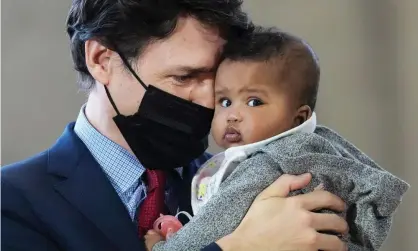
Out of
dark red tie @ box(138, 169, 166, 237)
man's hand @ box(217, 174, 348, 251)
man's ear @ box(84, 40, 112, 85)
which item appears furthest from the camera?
man's ear @ box(84, 40, 112, 85)

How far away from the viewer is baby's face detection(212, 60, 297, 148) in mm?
1436

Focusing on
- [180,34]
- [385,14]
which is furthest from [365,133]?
[180,34]

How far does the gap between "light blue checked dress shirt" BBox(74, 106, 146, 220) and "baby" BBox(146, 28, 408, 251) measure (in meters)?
0.14

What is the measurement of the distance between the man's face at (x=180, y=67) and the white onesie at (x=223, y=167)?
7.5 inches

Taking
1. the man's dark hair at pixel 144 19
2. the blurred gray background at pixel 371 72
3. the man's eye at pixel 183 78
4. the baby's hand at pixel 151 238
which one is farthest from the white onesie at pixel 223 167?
the blurred gray background at pixel 371 72

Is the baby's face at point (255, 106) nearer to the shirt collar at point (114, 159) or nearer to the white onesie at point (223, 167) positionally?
the white onesie at point (223, 167)

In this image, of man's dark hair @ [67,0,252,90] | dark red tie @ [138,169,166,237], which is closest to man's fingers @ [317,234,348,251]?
dark red tie @ [138,169,166,237]

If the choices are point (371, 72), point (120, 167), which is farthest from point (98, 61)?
point (371, 72)

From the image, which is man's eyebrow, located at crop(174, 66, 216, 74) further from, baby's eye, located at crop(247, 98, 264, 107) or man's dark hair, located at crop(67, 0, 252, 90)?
baby's eye, located at crop(247, 98, 264, 107)

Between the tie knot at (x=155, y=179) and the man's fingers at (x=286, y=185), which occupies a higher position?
the man's fingers at (x=286, y=185)

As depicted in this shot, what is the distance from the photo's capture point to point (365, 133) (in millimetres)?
2506

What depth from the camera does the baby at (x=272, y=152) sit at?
1.37 m

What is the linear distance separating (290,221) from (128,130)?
51 cm

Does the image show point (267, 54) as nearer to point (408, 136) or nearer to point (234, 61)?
point (234, 61)
